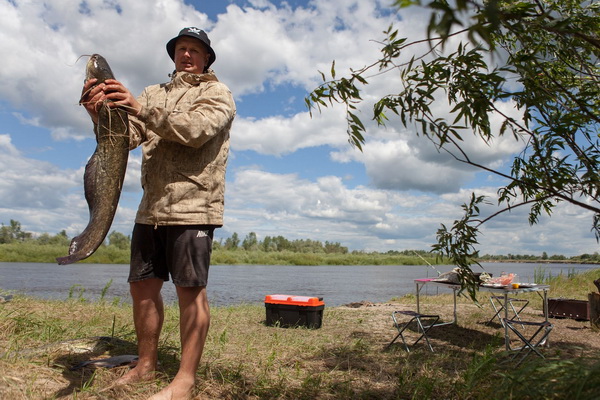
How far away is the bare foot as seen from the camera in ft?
8.53

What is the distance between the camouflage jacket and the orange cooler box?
379 centimetres

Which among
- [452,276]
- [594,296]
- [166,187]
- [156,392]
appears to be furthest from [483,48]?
[594,296]

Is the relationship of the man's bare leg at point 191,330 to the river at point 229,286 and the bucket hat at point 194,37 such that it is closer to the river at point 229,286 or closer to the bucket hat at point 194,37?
the bucket hat at point 194,37

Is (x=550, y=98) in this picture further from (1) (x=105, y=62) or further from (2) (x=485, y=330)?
(2) (x=485, y=330)

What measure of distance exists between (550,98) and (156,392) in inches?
113

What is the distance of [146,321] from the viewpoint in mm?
3025

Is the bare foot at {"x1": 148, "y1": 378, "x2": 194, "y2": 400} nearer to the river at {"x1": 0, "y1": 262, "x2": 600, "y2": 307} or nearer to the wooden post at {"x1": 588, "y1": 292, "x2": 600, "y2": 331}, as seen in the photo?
the river at {"x1": 0, "y1": 262, "x2": 600, "y2": 307}

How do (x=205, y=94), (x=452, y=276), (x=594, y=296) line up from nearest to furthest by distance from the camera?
(x=205, y=94), (x=452, y=276), (x=594, y=296)

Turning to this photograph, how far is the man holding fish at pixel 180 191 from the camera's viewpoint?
261 centimetres

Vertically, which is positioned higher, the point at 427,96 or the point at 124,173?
the point at 427,96

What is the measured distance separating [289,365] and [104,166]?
7.27 ft

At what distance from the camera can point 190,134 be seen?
8.54ft

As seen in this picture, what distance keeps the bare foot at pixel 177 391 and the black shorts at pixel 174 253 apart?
56 cm

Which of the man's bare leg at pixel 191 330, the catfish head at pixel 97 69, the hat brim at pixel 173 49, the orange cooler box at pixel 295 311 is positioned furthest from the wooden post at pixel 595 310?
the catfish head at pixel 97 69
